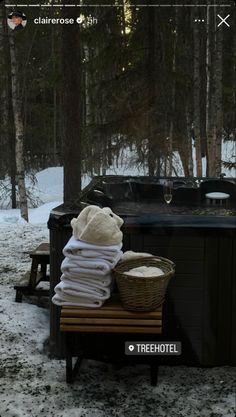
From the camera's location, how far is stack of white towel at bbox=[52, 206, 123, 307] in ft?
8.28

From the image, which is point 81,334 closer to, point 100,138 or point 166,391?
point 166,391

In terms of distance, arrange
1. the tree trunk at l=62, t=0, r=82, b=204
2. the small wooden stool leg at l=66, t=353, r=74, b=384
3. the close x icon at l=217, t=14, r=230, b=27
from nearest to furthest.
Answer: the small wooden stool leg at l=66, t=353, r=74, b=384 < the tree trunk at l=62, t=0, r=82, b=204 < the close x icon at l=217, t=14, r=230, b=27

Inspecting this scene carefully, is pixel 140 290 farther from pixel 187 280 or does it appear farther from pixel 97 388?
pixel 97 388

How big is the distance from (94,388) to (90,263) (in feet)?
2.40

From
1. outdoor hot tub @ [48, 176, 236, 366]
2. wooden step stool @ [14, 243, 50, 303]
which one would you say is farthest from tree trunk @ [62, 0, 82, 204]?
outdoor hot tub @ [48, 176, 236, 366]

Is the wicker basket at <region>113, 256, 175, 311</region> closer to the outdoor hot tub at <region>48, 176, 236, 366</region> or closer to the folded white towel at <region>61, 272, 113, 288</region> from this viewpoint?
→ the folded white towel at <region>61, 272, 113, 288</region>

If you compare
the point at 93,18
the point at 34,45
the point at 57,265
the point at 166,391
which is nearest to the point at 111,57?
the point at 93,18

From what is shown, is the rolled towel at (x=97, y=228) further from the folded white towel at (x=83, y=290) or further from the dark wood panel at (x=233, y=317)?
the dark wood panel at (x=233, y=317)

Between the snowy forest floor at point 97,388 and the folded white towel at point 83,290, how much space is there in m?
0.55

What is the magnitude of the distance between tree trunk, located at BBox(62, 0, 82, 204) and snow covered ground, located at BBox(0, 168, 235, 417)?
325cm

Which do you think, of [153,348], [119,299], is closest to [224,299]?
[153,348]

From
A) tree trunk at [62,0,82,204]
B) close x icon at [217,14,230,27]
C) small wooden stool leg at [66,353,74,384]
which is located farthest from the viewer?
close x icon at [217,14,230,27]

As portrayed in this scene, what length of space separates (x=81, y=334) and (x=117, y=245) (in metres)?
0.66

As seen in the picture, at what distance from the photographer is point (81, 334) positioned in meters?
2.91
